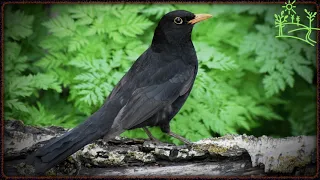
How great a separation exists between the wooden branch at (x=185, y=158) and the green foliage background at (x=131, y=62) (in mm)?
424

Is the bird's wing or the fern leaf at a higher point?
the fern leaf

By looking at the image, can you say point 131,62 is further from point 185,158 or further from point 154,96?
point 185,158

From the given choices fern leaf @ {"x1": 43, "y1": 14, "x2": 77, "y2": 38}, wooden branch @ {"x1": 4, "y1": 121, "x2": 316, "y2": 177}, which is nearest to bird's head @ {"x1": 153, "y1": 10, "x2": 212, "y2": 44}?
fern leaf @ {"x1": 43, "y1": 14, "x2": 77, "y2": 38}

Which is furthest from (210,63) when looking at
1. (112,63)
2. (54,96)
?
(54,96)

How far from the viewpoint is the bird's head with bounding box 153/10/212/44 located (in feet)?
15.0

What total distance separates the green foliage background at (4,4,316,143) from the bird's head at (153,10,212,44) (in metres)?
0.20

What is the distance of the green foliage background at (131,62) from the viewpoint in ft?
15.3

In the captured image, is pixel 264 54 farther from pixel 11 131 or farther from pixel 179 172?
pixel 11 131

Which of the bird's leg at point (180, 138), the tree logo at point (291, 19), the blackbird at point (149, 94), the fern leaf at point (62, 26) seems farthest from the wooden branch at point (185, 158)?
the fern leaf at point (62, 26)

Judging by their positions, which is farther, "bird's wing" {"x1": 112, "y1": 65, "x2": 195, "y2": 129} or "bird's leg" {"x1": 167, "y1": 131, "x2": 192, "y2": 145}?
"bird's leg" {"x1": 167, "y1": 131, "x2": 192, "y2": 145}

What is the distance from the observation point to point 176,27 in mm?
4605

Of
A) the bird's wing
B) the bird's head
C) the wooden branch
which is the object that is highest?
the bird's head

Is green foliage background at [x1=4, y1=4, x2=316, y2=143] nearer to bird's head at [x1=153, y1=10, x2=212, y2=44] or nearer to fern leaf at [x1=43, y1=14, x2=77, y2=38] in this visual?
fern leaf at [x1=43, y1=14, x2=77, y2=38]

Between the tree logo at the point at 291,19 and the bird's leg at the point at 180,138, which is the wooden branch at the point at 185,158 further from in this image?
the tree logo at the point at 291,19
